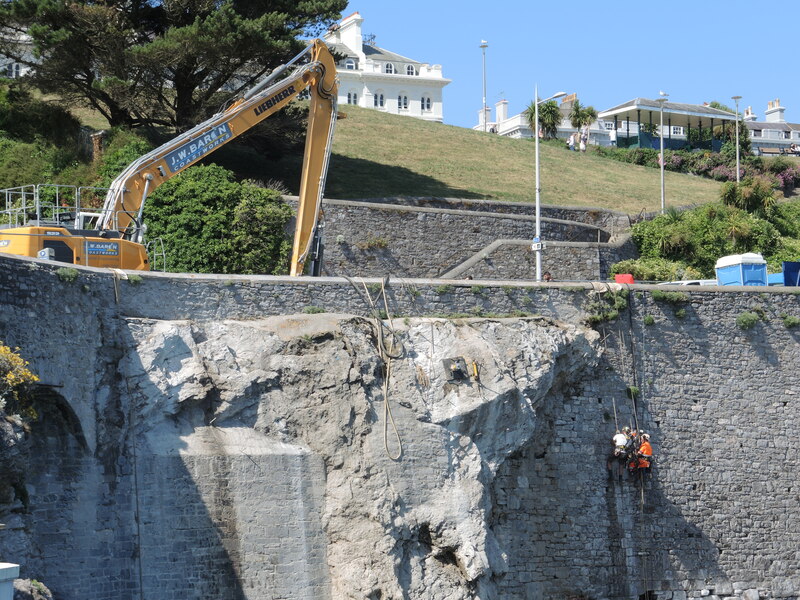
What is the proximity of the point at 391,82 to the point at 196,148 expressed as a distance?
5561 centimetres

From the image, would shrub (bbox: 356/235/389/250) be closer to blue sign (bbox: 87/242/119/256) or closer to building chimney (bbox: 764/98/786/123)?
blue sign (bbox: 87/242/119/256)

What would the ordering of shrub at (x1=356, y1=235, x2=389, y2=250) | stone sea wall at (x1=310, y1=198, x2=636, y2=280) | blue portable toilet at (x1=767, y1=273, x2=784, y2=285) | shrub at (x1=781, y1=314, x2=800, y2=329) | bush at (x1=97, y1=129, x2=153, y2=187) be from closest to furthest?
shrub at (x1=781, y1=314, x2=800, y2=329) < blue portable toilet at (x1=767, y1=273, x2=784, y2=285) < stone sea wall at (x1=310, y1=198, x2=636, y2=280) < shrub at (x1=356, y1=235, x2=389, y2=250) < bush at (x1=97, y1=129, x2=153, y2=187)

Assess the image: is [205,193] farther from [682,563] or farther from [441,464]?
[682,563]

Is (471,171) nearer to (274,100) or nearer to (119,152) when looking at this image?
(119,152)

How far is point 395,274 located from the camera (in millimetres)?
30766

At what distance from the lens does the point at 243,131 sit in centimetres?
2703

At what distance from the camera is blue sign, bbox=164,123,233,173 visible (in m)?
24.8

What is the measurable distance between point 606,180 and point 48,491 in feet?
109

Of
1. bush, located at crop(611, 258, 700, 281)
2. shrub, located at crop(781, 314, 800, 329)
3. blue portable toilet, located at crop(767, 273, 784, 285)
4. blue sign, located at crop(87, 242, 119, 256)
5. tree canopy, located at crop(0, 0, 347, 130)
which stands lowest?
shrub, located at crop(781, 314, 800, 329)

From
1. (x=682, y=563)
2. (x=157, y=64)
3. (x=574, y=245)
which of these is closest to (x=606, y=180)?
(x=574, y=245)

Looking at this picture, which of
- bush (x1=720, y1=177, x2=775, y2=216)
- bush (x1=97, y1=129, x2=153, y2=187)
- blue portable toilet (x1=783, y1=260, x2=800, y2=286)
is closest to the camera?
blue portable toilet (x1=783, y1=260, x2=800, y2=286)

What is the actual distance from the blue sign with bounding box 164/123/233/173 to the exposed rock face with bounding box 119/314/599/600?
4.28m

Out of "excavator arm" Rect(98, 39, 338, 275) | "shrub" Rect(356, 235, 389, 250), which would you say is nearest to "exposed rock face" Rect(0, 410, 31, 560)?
"excavator arm" Rect(98, 39, 338, 275)

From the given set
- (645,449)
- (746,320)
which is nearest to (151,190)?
(645,449)
